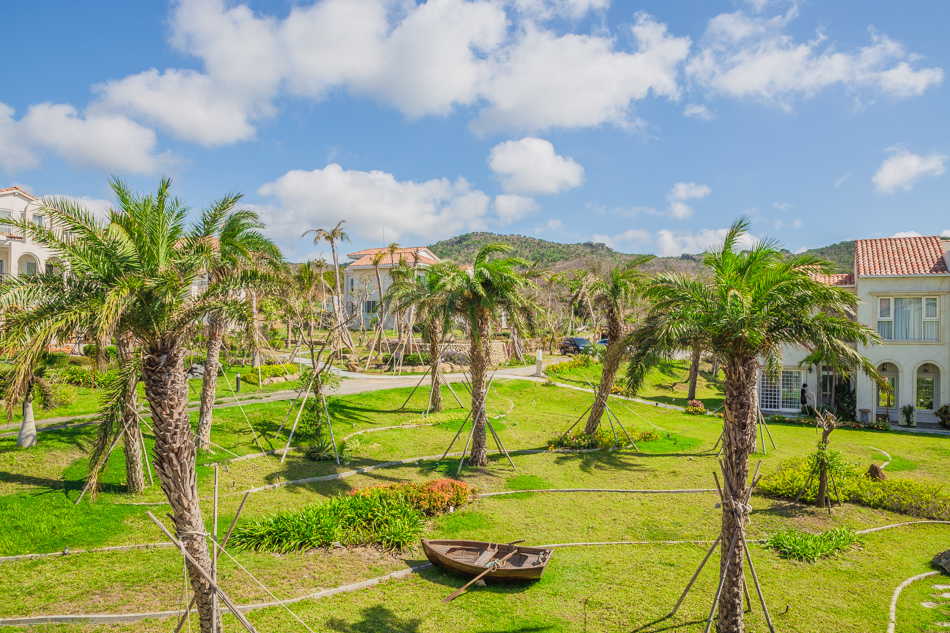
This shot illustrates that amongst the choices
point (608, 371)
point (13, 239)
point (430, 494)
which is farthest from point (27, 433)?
point (13, 239)

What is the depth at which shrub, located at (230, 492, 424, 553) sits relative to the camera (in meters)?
11.9

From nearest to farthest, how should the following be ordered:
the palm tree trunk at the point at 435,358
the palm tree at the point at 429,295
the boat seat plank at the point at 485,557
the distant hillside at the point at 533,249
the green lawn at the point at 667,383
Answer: the boat seat plank at the point at 485,557 → the palm tree at the point at 429,295 → the palm tree trunk at the point at 435,358 → the green lawn at the point at 667,383 → the distant hillside at the point at 533,249

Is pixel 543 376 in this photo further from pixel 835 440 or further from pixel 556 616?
pixel 556 616

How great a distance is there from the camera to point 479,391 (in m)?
18.1

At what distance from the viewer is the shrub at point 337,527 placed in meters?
11.9

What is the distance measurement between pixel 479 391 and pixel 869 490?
39.6 feet

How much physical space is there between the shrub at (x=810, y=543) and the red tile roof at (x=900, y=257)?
18.8 m

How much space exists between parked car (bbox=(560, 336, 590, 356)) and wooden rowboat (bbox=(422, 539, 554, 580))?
3352cm

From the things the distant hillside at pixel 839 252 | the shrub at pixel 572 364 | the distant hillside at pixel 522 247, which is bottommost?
the shrub at pixel 572 364

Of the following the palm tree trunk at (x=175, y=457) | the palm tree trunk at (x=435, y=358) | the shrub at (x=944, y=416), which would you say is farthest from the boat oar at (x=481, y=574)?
the shrub at (x=944, y=416)

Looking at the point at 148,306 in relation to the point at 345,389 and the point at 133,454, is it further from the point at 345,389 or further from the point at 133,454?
the point at 345,389

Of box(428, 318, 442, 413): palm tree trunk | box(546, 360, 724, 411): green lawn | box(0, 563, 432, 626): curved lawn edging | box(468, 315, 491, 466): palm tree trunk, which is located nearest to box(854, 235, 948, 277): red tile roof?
Result: box(546, 360, 724, 411): green lawn

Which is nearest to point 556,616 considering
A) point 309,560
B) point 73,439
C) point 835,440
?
point 309,560

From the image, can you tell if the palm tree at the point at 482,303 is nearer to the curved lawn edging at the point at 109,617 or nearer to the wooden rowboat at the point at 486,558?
the wooden rowboat at the point at 486,558
